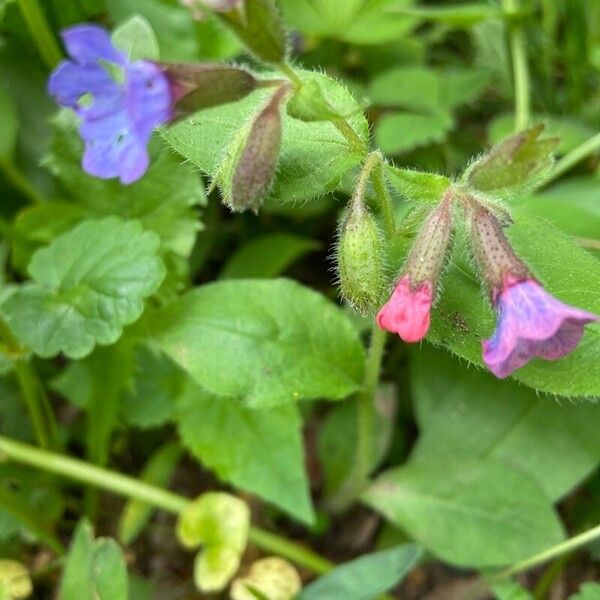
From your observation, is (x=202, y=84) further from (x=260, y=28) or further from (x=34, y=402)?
(x=34, y=402)

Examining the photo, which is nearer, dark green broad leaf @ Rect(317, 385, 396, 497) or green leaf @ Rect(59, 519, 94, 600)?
green leaf @ Rect(59, 519, 94, 600)

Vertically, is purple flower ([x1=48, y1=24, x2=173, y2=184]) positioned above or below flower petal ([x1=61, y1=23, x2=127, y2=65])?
below

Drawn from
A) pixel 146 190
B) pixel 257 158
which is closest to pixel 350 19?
pixel 146 190

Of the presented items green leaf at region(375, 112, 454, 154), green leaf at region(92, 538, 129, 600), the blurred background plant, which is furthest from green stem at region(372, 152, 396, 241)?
green leaf at region(92, 538, 129, 600)

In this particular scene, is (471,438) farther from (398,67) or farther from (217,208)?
(398,67)

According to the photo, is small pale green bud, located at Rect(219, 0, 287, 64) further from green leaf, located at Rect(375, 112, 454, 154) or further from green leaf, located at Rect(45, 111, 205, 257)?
green leaf, located at Rect(375, 112, 454, 154)

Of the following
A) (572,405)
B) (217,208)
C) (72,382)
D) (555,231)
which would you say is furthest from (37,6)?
(572,405)
